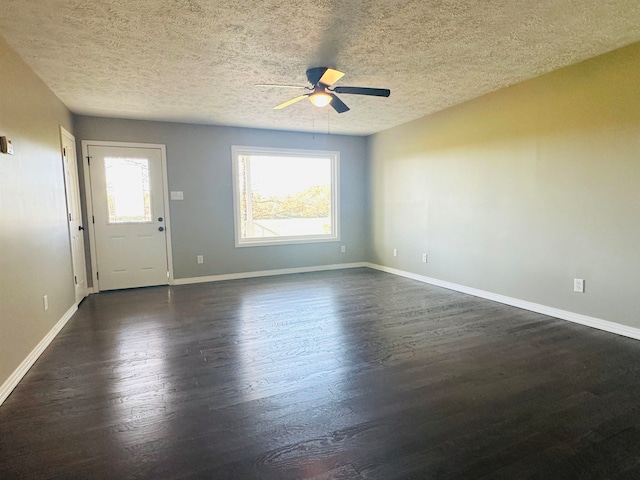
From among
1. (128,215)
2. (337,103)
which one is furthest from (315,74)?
(128,215)

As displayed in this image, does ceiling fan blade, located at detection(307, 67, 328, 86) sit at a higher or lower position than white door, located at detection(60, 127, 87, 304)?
higher

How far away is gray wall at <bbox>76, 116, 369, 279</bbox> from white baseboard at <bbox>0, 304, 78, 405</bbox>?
2038 millimetres

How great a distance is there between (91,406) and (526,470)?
2322 mm

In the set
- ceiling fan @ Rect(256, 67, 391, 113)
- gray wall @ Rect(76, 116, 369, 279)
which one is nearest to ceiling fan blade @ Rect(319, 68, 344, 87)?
ceiling fan @ Rect(256, 67, 391, 113)

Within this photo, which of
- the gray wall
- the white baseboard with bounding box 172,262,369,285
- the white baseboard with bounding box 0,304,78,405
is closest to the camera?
the white baseboard with bounding box 0,304,78,405

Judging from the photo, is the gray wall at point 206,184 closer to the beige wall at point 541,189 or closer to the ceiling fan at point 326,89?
the beige wall at point 541,189

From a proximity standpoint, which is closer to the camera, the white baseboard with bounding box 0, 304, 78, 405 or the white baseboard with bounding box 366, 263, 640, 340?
the white baseboard with bounding box 0, 304, 78, 405

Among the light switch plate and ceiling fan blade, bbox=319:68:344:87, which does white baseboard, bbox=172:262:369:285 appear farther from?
ceiling fan blade, bbox=319:68:344:87

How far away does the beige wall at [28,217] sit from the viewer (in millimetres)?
2328

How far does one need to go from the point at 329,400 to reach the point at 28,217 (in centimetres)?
270

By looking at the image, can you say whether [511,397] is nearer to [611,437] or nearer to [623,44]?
[611,437]

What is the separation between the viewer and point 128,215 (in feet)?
16.3

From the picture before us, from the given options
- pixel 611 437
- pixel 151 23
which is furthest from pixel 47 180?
pixel 611 437

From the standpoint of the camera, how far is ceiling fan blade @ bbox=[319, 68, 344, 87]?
279 centimetres
